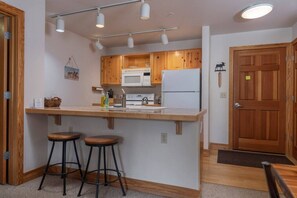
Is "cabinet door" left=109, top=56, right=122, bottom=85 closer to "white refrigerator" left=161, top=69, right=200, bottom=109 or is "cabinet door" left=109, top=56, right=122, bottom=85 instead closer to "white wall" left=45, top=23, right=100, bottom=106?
"white wall" left=45, top=23, right=100, bottom=106

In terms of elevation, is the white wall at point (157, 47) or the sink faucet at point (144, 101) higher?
the white wall at point (157, 47)

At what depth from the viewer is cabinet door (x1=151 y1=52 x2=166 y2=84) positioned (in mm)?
4672

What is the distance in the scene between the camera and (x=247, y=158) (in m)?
3.61

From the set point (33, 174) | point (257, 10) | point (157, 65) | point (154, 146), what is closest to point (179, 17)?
point (257, 10)

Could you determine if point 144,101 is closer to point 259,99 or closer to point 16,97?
point 259,99

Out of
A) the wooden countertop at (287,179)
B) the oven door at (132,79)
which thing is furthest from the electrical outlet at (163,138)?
the oven door at (132,79)

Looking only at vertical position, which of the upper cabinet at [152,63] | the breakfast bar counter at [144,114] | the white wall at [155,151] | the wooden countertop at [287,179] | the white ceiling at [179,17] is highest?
the white ceiling at [179,17]

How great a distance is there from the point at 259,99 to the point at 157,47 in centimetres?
258

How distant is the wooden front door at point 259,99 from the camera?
387 centimetres

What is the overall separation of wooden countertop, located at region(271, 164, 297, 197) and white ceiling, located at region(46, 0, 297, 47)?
2480mm

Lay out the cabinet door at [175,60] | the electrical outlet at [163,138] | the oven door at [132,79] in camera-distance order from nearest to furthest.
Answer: the electrical outlet at [163,138]
the cabinet door at [175,60]
the oven door at [132,79]

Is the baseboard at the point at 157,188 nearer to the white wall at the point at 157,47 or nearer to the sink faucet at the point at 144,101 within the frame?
the sink faucet at the point at 144,101

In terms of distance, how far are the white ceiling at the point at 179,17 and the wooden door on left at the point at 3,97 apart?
790 mm

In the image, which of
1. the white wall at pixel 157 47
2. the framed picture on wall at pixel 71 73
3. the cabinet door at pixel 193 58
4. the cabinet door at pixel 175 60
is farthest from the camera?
the white wall at pixel 157 47
